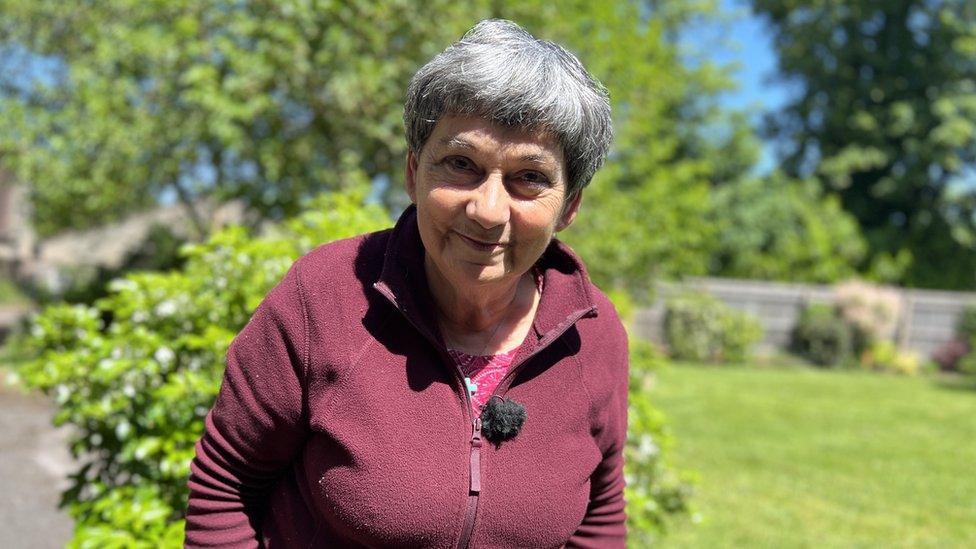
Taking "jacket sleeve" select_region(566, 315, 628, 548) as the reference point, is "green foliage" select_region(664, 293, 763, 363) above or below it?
below

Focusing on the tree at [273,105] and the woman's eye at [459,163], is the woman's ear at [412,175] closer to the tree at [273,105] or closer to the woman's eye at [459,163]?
Result: the woman's eye at [459,163]

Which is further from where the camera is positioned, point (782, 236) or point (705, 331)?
point (782, 236)

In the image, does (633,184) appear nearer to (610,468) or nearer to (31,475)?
(31,475)

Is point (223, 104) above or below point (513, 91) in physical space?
below

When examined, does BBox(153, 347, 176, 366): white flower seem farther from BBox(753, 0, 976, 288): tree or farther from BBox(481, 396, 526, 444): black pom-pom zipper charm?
BBox(753, 0, 976, 288): tree

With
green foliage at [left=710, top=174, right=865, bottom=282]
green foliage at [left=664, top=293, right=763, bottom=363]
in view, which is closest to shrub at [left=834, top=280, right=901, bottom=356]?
green foliage at [left=664, top=293, right=763, bottom=363]

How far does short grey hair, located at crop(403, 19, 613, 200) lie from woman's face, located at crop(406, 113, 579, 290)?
2 cm

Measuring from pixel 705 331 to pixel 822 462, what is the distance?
28.8 feet

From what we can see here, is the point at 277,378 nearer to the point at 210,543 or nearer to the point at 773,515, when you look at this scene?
the point at 210,543

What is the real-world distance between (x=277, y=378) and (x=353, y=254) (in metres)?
0.29

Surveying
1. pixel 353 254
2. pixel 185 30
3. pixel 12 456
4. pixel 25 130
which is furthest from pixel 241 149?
pixel 353 254

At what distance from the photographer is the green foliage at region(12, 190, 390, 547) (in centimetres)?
260

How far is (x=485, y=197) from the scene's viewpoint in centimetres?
155

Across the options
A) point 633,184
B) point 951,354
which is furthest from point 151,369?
point 951,354
